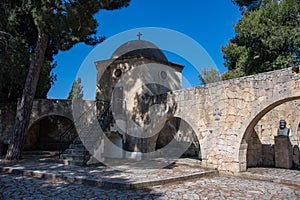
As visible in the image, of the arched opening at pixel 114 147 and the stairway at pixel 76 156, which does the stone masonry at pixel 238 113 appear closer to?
the arched opening at pixel 114 147

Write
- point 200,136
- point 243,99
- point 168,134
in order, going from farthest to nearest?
1. point 168,134
2. point 200,136
3. point 243,99

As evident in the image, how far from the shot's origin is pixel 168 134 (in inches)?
585

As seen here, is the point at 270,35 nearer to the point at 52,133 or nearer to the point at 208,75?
the point at 52,133

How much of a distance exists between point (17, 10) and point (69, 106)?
5.34 m

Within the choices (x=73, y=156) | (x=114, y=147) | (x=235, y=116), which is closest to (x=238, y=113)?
(x=235, y=116)

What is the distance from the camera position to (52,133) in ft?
48.9

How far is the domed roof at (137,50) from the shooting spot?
44.6 feet

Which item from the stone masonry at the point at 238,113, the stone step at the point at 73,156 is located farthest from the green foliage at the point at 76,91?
the stone masonry at the point at 238,113

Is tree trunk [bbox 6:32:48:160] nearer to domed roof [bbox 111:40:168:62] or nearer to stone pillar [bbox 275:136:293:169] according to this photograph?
domed roof [bbox 111:40:168:62]

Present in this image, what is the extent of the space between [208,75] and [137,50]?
640 inches

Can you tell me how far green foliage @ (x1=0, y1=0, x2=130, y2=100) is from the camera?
9055 millimetres

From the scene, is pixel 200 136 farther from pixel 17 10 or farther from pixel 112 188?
pixel 17 10

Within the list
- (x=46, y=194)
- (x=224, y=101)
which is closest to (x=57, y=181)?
(x=46, y=194)

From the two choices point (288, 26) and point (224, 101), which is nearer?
point (224, 101)
